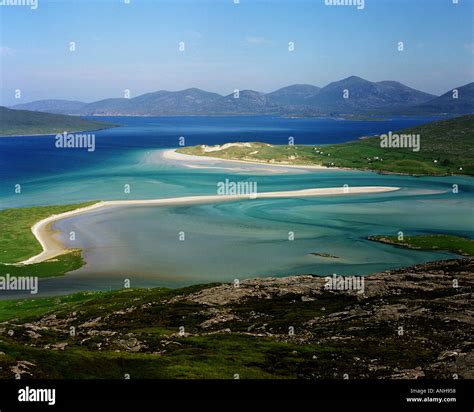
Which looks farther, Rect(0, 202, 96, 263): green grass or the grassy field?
Rect(0, 202, 96, 263): green grass

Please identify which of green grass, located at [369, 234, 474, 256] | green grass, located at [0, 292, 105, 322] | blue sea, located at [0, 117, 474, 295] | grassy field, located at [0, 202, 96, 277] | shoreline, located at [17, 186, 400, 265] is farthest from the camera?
shoreline, located at [17, 186, 400, 265]

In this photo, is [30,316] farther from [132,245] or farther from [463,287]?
[463,287]

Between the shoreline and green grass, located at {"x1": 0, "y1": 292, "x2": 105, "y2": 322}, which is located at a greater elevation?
the shoreline

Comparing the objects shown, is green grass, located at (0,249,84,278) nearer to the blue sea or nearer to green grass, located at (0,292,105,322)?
the blue sea

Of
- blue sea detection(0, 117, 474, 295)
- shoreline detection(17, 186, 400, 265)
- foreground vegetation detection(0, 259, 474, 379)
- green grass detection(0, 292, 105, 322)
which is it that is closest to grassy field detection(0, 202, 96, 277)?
shoreline detection(17, 186, 400, 265)

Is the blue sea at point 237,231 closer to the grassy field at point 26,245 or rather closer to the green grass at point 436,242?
the green grass at point 436,242

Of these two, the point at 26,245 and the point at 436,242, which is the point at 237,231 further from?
the point at 26,245

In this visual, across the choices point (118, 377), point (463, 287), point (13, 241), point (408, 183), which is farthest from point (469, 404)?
point (408, 183)
